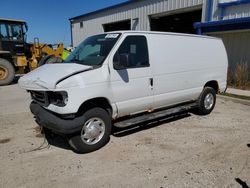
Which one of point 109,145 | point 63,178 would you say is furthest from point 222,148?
point 63,178

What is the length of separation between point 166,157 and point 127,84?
1.56m

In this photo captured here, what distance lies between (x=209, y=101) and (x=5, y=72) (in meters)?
10.6

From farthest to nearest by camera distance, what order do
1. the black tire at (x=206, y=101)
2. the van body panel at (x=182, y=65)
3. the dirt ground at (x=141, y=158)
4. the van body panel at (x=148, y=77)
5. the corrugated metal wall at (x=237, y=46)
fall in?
1. the corrugated metal wall at (x=237, y=46)
2. the black tire at (x=206, y=101)
3. the van body panel at (x=182, y=65)
4. the van body panel at (x=148, y=77)
5. the dirt ground at (x=141, y=158)

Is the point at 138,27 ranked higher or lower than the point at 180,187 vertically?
higher

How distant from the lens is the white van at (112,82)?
167 inches

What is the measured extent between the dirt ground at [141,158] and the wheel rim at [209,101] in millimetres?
718

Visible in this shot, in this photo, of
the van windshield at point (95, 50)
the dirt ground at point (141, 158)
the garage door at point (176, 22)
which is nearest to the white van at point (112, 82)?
the van windshield at point (95, 50)

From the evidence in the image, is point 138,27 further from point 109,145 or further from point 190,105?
point 109,145

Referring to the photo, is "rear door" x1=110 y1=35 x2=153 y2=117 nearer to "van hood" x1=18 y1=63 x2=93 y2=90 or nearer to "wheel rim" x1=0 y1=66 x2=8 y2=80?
"van hood" x1=18 y1=63 x2=93 y2=90

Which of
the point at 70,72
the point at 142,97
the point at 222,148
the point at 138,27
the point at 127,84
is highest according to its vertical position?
the point at 138,27

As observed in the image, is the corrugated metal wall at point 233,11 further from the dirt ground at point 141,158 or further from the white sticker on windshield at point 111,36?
the white sticker on windshield at point 111,36

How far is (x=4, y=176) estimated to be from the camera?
3.85m

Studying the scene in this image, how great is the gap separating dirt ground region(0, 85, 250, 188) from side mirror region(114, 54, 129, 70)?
1554mm

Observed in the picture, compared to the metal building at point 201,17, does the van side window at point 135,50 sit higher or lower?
lower
